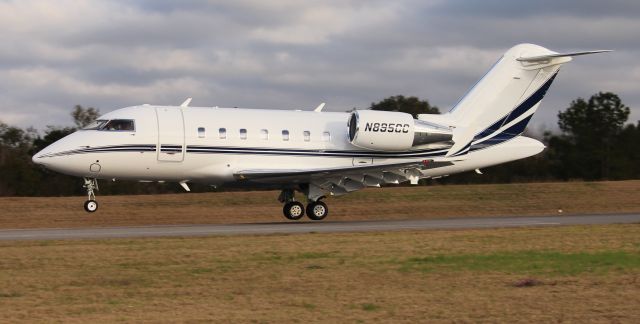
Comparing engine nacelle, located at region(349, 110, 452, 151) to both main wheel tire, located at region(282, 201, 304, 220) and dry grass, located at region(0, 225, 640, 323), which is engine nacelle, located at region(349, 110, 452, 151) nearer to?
main wheel tire, located at region(282, 201, 304, 220)

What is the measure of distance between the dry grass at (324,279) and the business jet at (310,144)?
806 centimetres

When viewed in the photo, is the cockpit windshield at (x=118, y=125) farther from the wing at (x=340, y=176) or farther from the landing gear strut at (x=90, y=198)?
the wing at (x=340, y=176)

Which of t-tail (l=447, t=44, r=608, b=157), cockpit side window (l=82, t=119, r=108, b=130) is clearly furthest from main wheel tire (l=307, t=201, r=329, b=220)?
cockpit side window (l=82, t=119, r=108, b=130)

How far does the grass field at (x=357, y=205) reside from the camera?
37312 mm

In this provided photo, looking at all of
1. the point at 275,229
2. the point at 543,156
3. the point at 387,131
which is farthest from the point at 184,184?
the point at 543,156

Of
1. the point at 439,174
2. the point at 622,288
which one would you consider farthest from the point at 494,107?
the point at 622,288

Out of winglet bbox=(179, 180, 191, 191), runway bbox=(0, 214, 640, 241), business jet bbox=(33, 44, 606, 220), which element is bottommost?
runway bbox=(0, 214, 640, 241)

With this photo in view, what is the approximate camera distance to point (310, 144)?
106ft

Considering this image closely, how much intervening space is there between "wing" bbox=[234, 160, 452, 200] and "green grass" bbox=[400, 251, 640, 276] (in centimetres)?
1143

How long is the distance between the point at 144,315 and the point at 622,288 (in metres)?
7.73

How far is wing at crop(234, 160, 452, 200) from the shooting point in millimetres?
30719

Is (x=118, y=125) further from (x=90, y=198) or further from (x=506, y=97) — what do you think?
(x=506, y=97)

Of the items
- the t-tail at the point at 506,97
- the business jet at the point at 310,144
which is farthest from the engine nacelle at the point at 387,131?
the t-tail at the point at 506,97

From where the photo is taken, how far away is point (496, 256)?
1909 centimetres
